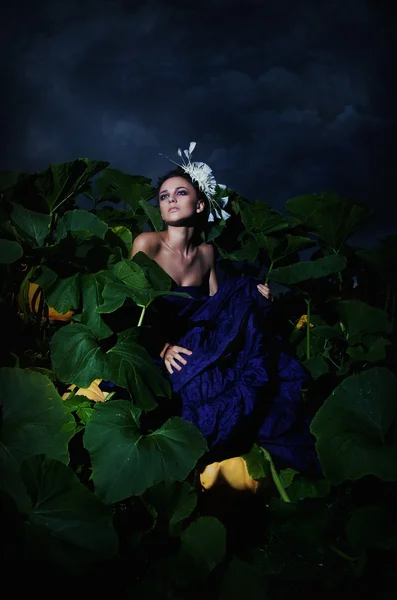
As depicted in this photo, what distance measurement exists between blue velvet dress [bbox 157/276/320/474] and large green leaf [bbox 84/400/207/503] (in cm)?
21

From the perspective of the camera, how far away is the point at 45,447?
833 millimetres

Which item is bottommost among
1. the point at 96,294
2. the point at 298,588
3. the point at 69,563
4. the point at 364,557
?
the point at 298,588

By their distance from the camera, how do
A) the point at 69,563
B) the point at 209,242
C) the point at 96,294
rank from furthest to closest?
the point at 209,242
the point at 96,294
the point at 69,563

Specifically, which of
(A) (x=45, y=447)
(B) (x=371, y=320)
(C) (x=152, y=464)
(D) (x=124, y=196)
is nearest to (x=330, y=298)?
(B) (x=371, y=320)

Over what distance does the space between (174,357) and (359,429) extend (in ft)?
1.60

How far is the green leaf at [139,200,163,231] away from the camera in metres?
1.58

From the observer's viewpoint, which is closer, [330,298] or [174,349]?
[174,349]

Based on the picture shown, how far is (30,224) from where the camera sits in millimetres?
1079

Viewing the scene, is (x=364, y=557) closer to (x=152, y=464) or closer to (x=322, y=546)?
(x=322, y=546)

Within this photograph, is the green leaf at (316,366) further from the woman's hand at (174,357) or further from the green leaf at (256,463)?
the woman's hand at (174,357)

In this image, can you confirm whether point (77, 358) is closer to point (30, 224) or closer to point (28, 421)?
point (28, 421)

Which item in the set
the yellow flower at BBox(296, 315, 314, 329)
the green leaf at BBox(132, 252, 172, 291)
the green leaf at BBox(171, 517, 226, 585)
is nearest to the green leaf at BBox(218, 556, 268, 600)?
the green leaf at BBox(171, 517, 226, 585)

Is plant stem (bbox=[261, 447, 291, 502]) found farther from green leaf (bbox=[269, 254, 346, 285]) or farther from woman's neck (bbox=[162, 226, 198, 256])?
woman's neck (bbox=[162, 226, 198, 256])

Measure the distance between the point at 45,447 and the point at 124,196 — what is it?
1025 millimetres
